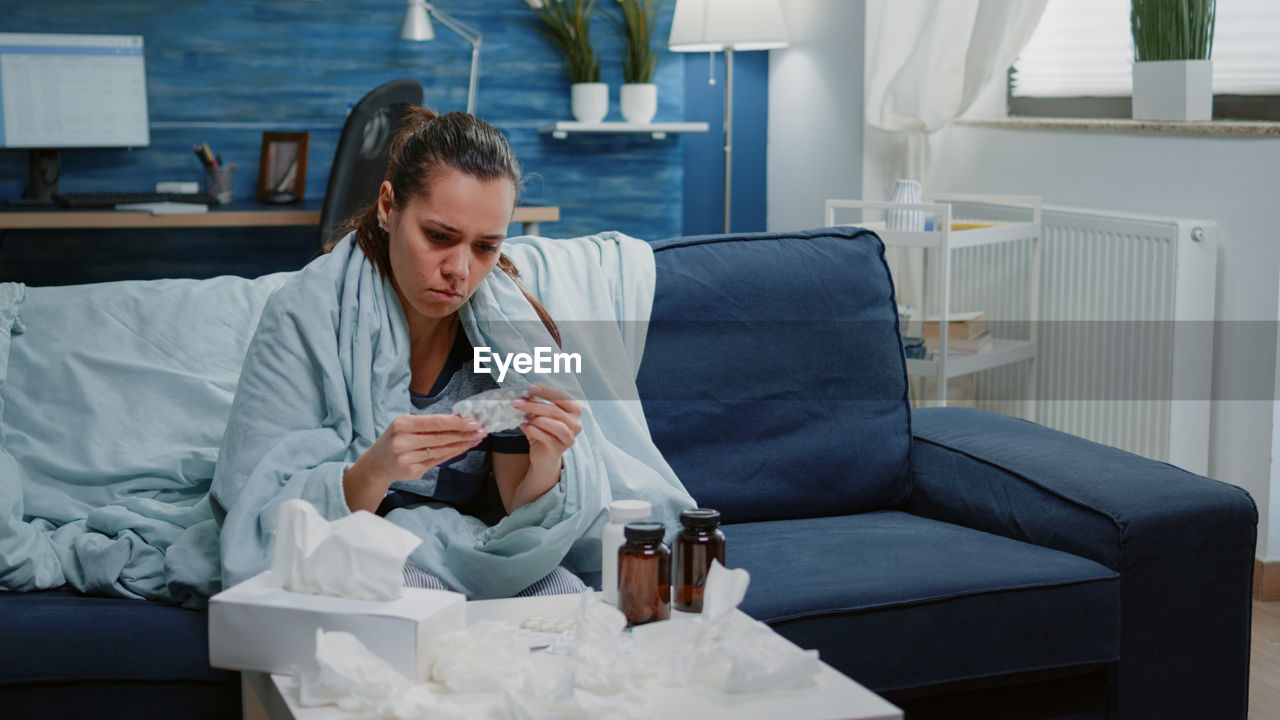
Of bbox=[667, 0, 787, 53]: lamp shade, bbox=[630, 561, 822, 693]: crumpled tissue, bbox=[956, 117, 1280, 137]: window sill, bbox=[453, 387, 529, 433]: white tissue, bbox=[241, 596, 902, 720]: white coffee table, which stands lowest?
bbox=[241, 596, 902, 720]: white coffee table

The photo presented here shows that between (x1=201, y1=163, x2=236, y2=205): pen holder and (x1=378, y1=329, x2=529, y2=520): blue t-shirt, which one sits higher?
(x1=201, y1=163, x2=236, y2=205): pen holder

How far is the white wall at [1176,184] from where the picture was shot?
261cm

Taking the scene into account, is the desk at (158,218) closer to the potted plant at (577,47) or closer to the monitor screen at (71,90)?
the monitor screen at (71,90)

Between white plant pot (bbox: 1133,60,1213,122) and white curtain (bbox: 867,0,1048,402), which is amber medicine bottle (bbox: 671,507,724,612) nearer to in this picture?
white plant pot (bbox: 1133,60,1213,122)

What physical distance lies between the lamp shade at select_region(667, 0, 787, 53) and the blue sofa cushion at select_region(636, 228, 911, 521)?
1971 millimetres

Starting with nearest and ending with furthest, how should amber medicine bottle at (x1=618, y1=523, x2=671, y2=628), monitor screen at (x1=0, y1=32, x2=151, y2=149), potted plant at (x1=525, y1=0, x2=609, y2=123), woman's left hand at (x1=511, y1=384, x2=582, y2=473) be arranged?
amber medicine bottle at (x1=618, y1=523, x2=671, y2=628)
woman's left hand at (x1=511, y1=384, x2=582, y2=473)
monitor screen at (x1=0, y1=32, x2=151, y2=149)
potted plant at (x1=525, y1=0, x2=609, y2=123)

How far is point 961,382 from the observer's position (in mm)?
3615

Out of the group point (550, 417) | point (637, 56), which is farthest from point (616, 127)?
point (550, 417)

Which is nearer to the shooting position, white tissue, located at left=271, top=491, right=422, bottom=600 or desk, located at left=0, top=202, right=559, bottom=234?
white tissue, located at left=271, top=491, right=422, bottom=600

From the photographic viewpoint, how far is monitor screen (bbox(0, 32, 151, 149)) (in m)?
3.82

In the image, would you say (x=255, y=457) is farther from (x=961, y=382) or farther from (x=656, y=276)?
(x=961, y=382)

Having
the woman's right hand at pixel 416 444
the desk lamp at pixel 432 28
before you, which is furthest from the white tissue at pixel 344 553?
the desk lamp at pixel 432 28

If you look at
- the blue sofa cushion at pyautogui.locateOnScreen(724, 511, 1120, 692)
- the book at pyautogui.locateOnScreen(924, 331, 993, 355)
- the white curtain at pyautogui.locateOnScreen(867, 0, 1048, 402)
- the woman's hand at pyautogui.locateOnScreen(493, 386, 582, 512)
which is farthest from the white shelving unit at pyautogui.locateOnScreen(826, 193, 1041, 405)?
the woman's hand at pyautogui.locateOnScreen(493, 386, 582, 512)

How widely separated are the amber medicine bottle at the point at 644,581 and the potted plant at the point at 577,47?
3175mm
